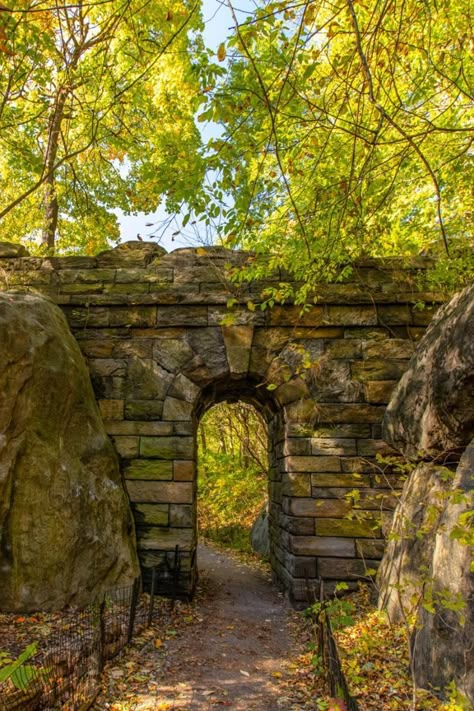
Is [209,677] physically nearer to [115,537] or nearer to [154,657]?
[154,657]

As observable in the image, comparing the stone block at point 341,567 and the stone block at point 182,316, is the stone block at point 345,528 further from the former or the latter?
the stone block at point 182,316

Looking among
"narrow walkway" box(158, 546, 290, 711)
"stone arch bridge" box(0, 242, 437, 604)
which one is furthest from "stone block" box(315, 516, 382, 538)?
"narrow walkway" box(158, 546, 290, 711)

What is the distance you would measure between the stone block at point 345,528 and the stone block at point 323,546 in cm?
6

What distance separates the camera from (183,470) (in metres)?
5.54

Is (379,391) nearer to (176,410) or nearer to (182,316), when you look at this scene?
(176,410)

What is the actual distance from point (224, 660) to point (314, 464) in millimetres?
2276

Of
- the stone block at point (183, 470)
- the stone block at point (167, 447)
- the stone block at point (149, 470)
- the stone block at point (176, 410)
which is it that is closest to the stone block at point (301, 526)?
the stone block at point (183, 470)

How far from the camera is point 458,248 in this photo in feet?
18.5

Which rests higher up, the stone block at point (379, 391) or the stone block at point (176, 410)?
the stone block at point (379, 391)

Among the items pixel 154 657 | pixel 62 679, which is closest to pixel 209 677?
pixel 154 657

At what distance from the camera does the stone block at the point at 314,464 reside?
549 centimetres

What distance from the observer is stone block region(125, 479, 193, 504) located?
5.50 meters

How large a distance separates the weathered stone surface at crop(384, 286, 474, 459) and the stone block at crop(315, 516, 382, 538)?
114cm

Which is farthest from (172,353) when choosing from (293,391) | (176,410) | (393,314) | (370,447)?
(393,314)
